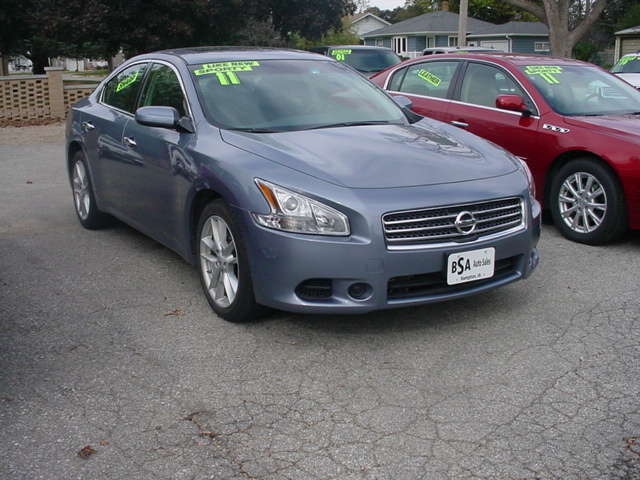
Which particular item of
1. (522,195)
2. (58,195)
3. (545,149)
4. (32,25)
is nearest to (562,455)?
(522,195)

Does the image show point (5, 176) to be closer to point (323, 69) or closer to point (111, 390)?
point (323, 69)

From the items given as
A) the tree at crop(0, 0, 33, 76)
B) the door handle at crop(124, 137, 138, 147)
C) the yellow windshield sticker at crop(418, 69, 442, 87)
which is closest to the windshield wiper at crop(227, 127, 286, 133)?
the door handle at crop(124, 137, 138, 147)

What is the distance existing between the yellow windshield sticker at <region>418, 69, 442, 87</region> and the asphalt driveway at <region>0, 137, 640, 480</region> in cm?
304

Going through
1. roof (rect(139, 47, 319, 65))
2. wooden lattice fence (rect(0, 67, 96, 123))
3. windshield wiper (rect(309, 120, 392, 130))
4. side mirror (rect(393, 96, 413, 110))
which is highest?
roof (rect(139, 47, 319, 65))

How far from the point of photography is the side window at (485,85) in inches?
285

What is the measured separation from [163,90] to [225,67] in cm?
51

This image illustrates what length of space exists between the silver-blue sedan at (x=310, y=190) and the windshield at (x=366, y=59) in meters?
13.5

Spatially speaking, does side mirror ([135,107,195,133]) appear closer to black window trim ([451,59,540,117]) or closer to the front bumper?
the front bumper

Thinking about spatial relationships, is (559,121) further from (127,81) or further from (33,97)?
(33,97)

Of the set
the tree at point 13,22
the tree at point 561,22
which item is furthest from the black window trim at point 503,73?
the tree at point 13,22

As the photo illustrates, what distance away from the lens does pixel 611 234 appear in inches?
243

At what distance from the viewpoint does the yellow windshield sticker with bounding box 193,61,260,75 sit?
532 centimetres

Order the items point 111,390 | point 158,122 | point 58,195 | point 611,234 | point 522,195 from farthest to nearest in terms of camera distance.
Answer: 1. point 58,195
2. point 611,234
3. point 158,122
4. point 522,195
5. point 111,390

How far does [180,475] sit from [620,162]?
14.7 feet
